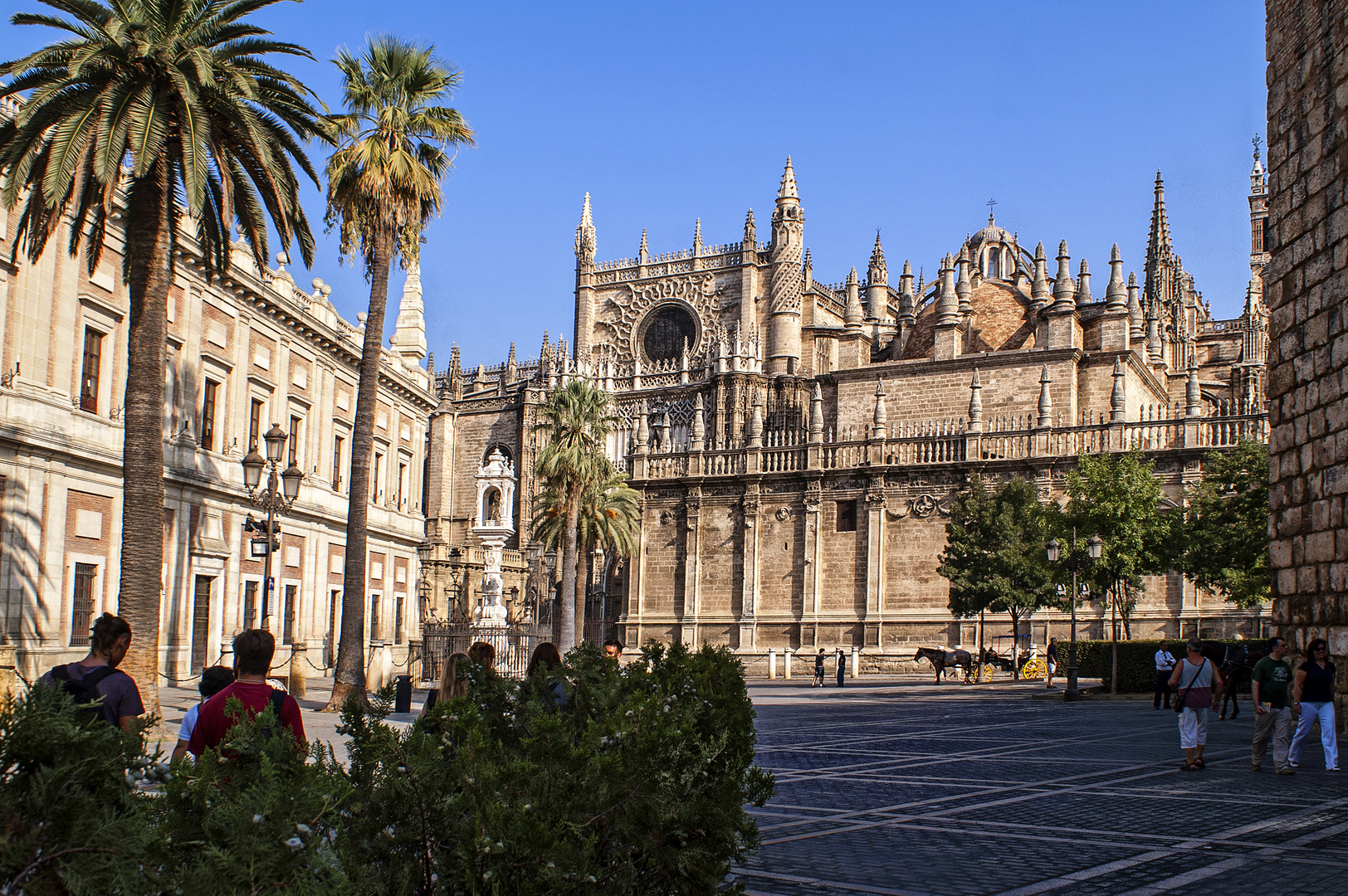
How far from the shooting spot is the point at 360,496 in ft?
69.1

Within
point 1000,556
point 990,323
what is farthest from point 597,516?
point 990,323

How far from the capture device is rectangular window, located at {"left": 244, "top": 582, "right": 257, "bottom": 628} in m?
30.2

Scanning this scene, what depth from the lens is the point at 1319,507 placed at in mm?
13453

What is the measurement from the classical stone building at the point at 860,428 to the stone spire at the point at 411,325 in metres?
7.42

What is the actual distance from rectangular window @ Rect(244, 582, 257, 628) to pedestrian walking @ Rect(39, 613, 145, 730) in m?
25.1

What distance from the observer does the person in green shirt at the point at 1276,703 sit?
1239cm

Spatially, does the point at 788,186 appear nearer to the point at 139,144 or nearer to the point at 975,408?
the point at 975,408

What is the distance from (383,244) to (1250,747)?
16310 millimetres

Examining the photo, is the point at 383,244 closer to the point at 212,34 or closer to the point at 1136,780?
the point at 212,34

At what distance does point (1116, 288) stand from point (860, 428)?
11.5 metres

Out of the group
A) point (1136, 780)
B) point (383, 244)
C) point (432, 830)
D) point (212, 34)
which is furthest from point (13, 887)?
point (383, 244)

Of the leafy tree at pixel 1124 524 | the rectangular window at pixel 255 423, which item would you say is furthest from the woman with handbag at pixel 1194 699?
the rectangular window at pixel 255 423

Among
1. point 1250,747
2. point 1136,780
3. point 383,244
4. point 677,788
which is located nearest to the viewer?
point 677,788

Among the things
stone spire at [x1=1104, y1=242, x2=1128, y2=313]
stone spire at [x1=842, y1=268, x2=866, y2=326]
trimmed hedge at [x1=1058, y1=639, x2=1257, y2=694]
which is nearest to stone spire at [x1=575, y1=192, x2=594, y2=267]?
stone spire at [x1=842, y1=268, x2=866, y2=326]
